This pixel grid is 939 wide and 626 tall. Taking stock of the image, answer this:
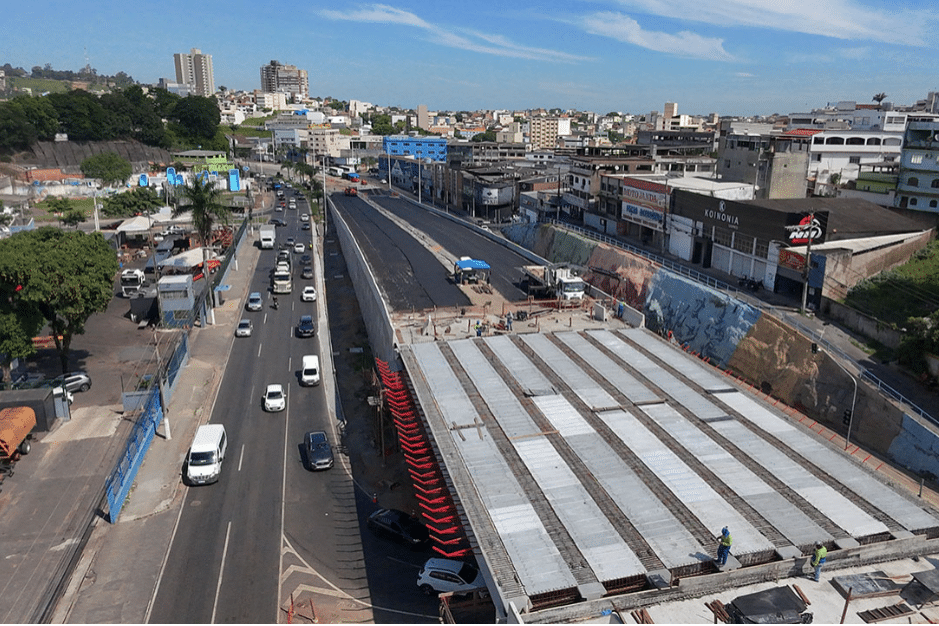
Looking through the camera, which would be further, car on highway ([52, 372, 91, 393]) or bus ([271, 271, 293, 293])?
bus ([271, 271, 293, 293])

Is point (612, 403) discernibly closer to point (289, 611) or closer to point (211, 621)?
point (289, 611)

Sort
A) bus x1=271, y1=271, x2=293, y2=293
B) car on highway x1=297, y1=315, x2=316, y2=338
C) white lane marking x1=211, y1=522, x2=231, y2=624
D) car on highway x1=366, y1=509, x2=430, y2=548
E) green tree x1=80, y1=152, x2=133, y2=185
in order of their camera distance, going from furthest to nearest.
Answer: green tree x1=80, y1=152, x2=133, y2=185, bus x1=271, y1=271, x2=293, y2=293, car on highway x1=297, y1=315, x2=316, y2=338, car on highway x1=366, y1=509, x2=430, y2=548, white lane marking x1=211, y1=522, x2=231, y2=624

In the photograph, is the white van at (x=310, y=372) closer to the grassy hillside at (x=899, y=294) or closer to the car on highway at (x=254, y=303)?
the car on highway at (x=254, y=303)

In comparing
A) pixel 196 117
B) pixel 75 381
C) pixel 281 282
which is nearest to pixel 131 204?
pixel 281 282

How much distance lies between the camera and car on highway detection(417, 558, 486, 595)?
22.9 metres

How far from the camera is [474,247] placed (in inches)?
2854

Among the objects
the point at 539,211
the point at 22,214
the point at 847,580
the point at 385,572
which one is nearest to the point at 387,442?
the point at 385,572

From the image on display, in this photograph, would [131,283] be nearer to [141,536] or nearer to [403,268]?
[403,268]

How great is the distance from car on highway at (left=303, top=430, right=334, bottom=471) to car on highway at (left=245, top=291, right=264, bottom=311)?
90.7 feet

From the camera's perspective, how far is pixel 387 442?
3516 cm

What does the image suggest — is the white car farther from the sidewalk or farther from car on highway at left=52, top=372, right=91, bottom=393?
car on highway at left=52, top=372, right=91, bottom=393

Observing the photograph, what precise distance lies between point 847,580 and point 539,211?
79931mm

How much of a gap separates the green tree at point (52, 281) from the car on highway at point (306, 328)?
14.7 meters

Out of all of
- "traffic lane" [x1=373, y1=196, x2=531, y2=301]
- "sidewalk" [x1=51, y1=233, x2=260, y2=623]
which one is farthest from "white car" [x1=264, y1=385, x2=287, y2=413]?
"traffic lane" [x1=373, y1=196, x2=531, y2=301]
